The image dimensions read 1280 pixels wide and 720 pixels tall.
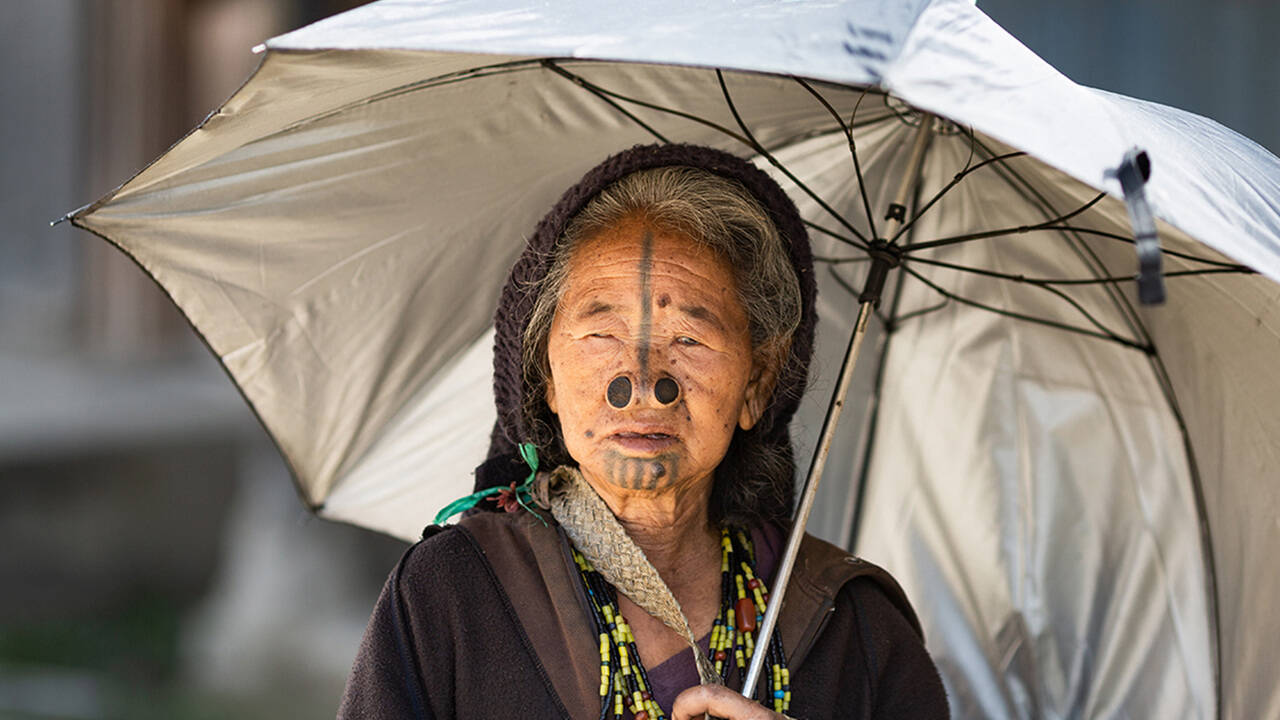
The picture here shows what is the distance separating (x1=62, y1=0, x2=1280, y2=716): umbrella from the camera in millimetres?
2102

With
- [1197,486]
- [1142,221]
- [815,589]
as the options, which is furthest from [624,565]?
[1197,486]

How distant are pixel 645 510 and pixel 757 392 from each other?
28 centimetres

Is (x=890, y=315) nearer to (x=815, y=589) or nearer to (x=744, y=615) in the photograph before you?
(x=815, y=589)

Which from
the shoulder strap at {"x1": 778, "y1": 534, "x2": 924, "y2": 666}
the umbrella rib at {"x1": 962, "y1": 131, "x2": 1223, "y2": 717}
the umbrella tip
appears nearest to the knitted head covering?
the shoulder strap at {"x1": 778, "y1": 534, "x2": 924, "y2": 666}

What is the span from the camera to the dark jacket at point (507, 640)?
1912mm

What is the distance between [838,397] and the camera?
7.43ft

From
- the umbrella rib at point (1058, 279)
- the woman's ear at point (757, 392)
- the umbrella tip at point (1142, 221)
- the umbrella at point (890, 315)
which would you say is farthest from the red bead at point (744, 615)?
the umbrella tip at point (1142, 221)

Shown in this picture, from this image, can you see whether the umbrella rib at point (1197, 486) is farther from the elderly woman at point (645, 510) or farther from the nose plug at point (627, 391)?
the nose plug at point (627, 391)

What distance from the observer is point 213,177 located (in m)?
2.14

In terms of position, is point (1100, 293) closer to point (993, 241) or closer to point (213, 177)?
point (993, 241)

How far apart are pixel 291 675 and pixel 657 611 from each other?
3.91 m

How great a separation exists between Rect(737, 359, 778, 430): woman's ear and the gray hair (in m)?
0.01

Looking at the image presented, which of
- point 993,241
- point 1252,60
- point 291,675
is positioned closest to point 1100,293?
point 993,241

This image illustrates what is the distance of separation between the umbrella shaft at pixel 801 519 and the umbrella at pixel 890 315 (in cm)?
7
